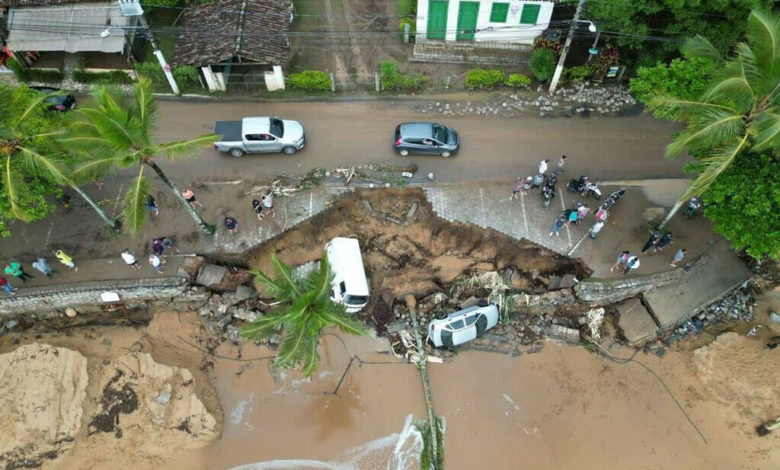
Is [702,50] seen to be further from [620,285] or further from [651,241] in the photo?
[620,285]

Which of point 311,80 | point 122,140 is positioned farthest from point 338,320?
point 311,80

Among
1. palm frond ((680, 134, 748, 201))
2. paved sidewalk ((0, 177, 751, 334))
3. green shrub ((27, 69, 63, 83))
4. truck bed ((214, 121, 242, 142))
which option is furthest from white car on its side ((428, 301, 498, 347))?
green shrub ((27, 69, 63, 83))

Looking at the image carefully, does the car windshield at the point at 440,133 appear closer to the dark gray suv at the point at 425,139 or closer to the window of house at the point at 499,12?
the dark gray suv at the point at 425,139

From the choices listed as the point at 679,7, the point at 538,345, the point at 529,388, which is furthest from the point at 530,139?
the point at 529,388

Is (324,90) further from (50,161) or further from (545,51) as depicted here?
(50,161)

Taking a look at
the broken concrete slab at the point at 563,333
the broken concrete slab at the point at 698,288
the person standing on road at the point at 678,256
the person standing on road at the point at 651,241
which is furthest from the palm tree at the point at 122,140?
the broken concrete slab at the point at 698,288
